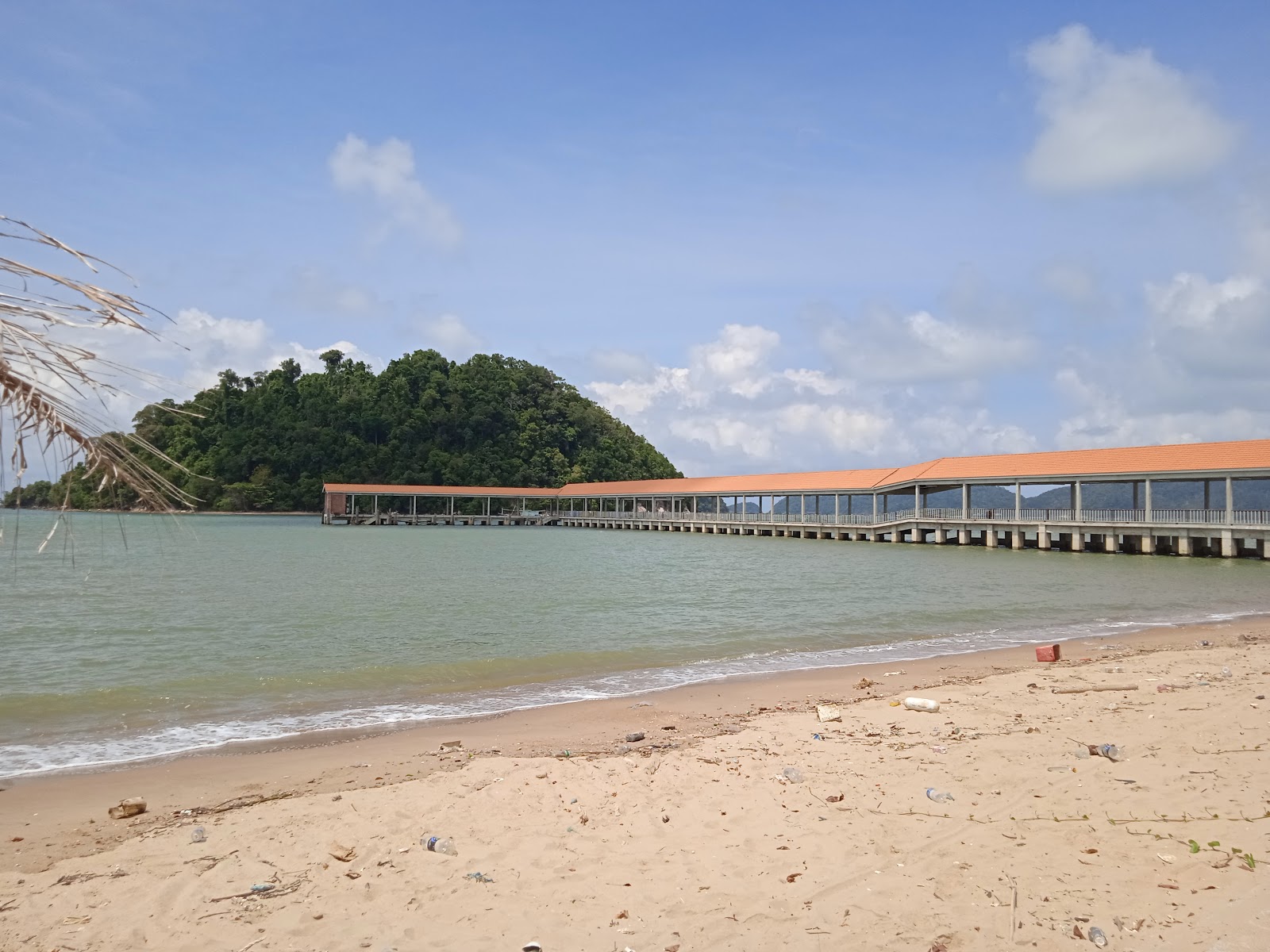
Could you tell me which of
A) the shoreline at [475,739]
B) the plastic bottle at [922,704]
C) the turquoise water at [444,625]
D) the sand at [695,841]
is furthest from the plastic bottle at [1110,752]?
the turquoise water at [444,625]

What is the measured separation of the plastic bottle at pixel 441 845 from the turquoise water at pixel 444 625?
218 cm

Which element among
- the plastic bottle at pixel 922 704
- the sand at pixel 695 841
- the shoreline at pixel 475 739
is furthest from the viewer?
the plastic bottle at pixel 922 704

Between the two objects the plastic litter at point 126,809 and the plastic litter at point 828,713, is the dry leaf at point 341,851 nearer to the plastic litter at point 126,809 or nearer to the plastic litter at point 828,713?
the plastic litter at point 126,809

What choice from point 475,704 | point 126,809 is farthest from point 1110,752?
point 126,809

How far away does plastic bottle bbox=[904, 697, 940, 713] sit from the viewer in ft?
25.5

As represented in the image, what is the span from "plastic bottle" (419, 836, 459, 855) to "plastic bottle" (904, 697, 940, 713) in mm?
4660

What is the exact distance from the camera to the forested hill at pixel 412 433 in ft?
307

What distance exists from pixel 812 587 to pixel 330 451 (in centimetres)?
8454

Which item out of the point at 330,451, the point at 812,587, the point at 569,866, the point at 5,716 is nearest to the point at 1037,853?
the point at 569,866

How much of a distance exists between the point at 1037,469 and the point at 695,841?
3550 centimetres

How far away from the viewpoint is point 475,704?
30.9 feet

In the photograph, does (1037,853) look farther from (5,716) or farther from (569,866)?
(5,716)

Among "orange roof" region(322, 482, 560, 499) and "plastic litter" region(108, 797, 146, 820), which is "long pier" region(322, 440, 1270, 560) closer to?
"orange roof" region(322, 482, 560, 499)

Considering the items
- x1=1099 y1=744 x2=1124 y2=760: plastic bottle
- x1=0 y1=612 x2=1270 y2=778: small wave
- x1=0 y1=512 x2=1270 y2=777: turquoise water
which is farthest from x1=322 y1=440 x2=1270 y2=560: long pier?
x1=1099 y1=744 x2=1124 y2=760: plastic bottle
